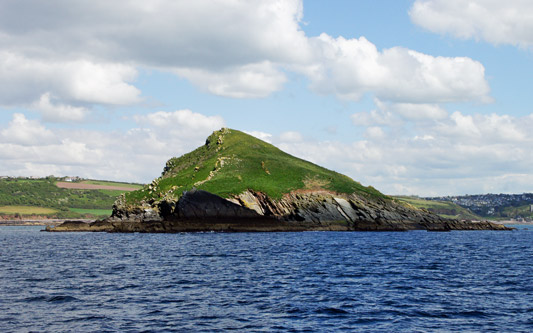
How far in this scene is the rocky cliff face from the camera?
13062 centimetres

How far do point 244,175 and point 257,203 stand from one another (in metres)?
18.8

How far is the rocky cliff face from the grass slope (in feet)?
11.5

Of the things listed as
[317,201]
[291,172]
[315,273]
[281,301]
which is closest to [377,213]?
[317,201]

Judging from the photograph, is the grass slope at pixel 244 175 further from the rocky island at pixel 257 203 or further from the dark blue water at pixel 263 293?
the dark blue water at pixel 263 293

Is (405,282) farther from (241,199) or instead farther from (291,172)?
(291,172)

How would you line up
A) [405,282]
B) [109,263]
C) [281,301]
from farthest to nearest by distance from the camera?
[109,263], [405,282], [281,301]

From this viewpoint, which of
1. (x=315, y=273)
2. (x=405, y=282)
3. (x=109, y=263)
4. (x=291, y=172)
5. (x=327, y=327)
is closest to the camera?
(x=327, y=327)

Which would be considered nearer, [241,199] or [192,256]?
[192,256]

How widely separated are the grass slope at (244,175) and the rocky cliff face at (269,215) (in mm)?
3514

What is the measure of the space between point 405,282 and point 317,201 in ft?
325

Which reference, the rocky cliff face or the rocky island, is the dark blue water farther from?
the rocky island

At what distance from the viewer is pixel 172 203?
140 m

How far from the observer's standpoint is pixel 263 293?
3716cm

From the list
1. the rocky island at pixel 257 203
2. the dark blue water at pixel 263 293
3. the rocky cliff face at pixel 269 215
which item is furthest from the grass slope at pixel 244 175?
the dark blue water at pixel 263 293
